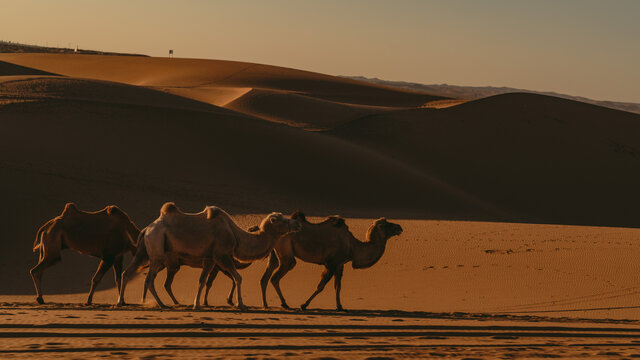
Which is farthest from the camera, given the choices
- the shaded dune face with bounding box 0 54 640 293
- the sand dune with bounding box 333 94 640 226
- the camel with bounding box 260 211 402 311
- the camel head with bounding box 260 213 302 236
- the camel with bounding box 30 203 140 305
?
the sand dune with bounding box 333 94 640 226

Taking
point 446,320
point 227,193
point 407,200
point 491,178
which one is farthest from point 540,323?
point 491,178

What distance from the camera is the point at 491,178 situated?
36812mm

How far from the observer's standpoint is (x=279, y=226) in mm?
12008

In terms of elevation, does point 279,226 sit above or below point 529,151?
below

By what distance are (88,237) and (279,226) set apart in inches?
111

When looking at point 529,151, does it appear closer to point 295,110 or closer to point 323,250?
point 295,110

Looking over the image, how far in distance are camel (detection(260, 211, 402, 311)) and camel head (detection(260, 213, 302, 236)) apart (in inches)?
10.9

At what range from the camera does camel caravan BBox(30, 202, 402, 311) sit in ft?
37.6

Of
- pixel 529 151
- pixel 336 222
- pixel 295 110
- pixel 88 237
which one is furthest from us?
pixel 295 110

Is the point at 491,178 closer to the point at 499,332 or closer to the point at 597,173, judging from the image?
the point at 597,173

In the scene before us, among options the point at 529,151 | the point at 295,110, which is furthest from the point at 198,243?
the point at 295,110

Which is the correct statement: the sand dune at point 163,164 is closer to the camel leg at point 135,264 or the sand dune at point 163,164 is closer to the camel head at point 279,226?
the camel leg at point 135,264

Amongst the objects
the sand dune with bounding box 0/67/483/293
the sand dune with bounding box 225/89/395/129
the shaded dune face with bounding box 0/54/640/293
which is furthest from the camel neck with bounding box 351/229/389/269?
the sand dune with bounding box 225/89/395/129

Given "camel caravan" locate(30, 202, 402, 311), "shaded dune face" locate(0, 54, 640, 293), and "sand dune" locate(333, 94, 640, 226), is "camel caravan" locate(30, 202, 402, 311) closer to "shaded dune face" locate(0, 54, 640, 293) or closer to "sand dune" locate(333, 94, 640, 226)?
"shaded dune face" locate(0, 54, 640, 293)
